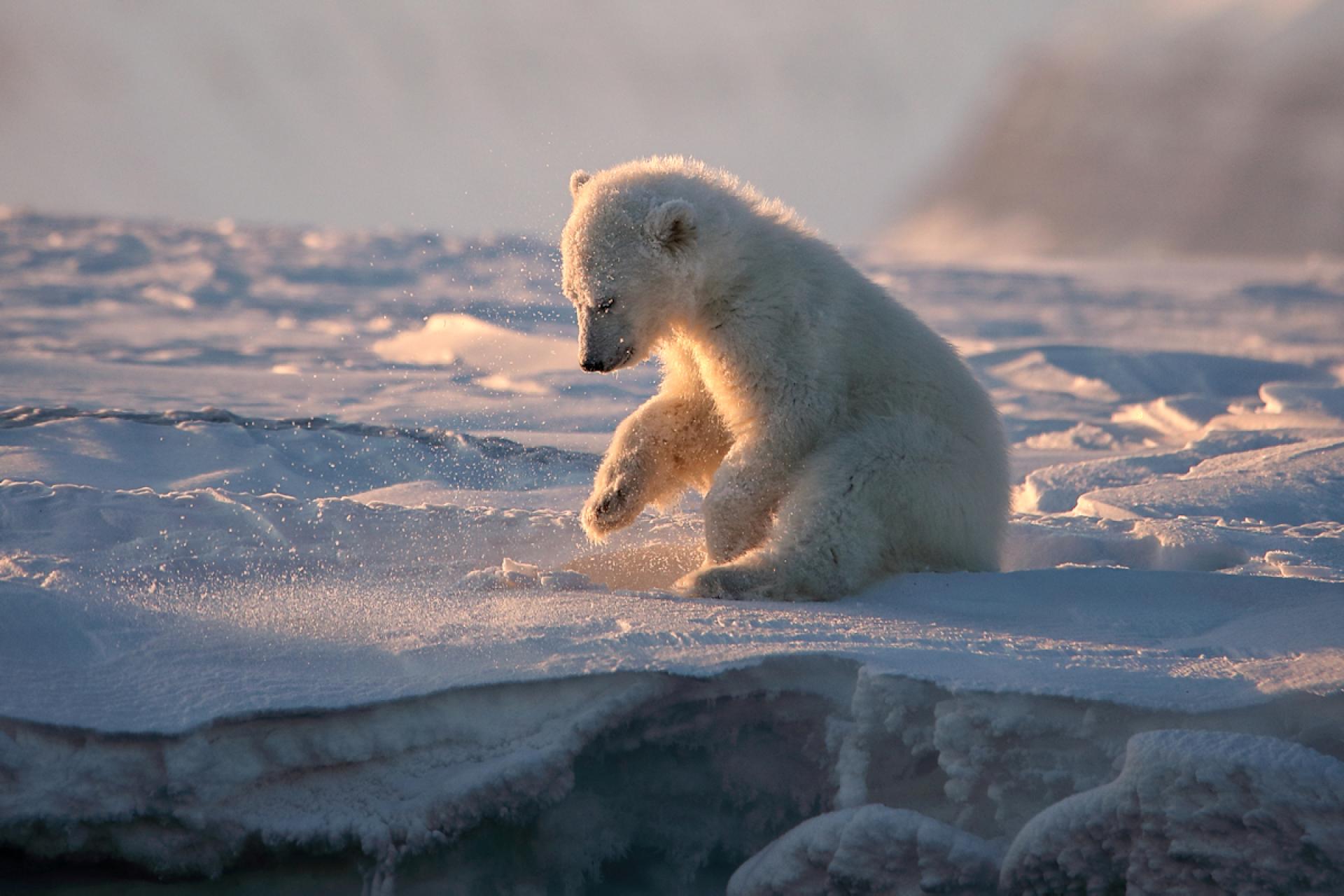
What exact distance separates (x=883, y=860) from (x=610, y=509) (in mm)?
1799

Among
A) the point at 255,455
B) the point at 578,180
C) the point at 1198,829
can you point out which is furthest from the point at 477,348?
the point at 1198,829

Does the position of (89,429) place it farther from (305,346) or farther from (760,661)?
(305,346)

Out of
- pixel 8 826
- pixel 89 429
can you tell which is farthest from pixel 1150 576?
pixel 89 429

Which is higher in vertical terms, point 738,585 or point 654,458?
point 654,458

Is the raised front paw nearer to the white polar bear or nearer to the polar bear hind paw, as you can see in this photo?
the white polar bear

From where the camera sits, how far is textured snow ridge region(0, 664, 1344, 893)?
6.73 ft

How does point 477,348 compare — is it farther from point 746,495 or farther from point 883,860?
point 883,860

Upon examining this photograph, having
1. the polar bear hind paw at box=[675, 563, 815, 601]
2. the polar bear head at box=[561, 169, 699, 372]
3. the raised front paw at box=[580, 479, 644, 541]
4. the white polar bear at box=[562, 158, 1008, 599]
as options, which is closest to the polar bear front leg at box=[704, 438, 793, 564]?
the white polar bear at box=[562, 158, 1008, 599]

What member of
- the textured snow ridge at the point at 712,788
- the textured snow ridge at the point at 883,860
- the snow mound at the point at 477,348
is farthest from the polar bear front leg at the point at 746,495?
the snow mound at the point at 477,348

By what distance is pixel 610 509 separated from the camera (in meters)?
3.72

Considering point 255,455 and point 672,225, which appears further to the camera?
point 255,455

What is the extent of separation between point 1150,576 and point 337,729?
85.7 inches

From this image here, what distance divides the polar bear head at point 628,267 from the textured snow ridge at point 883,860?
1.67 metres

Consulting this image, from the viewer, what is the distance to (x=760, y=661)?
2.44 metres
